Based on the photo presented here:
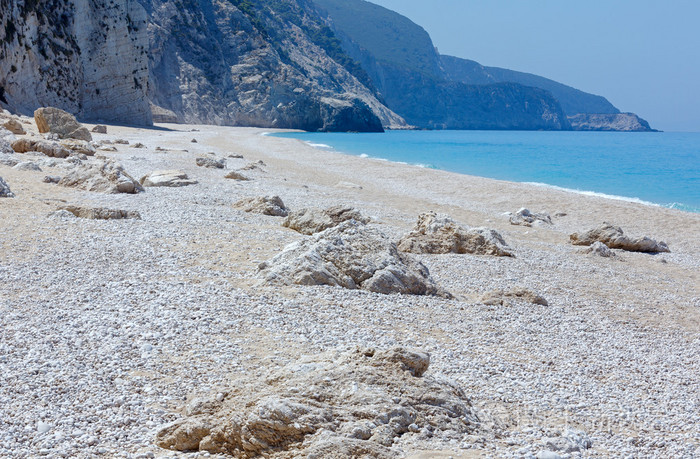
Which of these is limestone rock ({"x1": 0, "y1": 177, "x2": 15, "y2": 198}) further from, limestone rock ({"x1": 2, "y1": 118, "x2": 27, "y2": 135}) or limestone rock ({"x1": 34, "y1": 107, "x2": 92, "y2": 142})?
limestone rock ({"x1": 34, "y1": 107, "x2": 92, "y2": 142})

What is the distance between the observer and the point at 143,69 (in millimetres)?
49094

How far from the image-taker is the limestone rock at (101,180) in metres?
12.7

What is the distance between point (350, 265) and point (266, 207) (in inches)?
199

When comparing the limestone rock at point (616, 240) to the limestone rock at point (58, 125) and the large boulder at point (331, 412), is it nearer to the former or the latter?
the large boulder at point (331, 412)

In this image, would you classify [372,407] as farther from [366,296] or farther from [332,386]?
[366,296]

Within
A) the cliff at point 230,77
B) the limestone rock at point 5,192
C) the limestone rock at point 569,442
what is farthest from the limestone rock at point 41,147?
the cliff at point 230,77

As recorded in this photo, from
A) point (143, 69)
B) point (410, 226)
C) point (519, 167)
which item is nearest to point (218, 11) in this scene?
point (143, 69)

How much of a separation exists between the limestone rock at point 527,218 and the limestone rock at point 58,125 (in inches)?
717

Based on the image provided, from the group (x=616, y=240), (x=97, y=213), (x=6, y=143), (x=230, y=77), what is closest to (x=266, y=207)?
(x=97, y=213)

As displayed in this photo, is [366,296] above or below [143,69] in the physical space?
below

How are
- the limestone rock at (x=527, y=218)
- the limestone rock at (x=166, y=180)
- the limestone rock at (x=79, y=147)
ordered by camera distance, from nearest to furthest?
the limestone rock at (x=166, y=180) → the limestone rock at (x=527, y=218) → the limestone rock at (x=79, y=147)

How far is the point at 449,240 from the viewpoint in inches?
404

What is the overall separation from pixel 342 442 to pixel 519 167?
129 feet

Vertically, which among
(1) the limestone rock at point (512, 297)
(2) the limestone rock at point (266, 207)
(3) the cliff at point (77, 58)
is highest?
(3) the cliff at point (77, 58)
